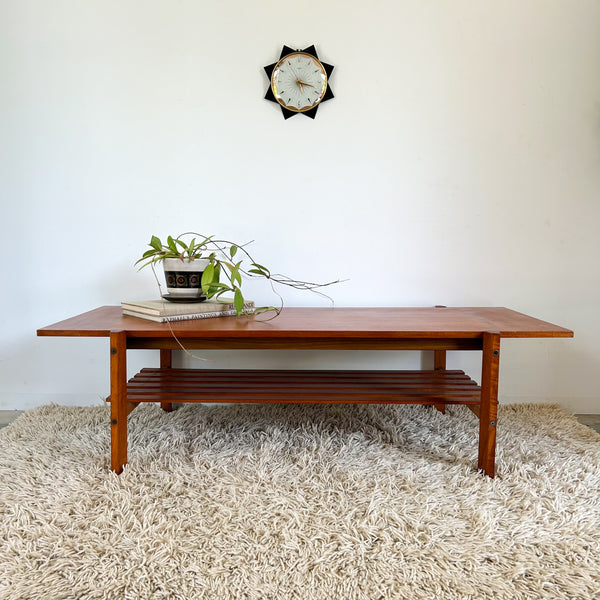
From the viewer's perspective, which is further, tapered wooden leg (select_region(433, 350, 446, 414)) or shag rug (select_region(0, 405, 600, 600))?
tapered wooden leg (select_region(433, 350, 446, 414))

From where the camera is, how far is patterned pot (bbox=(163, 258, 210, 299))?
5.28 feet

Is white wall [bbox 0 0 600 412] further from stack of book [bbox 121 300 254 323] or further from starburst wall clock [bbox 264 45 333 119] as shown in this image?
stack of book [bbox 121 300 254 323]

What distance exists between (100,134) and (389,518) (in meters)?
1.95

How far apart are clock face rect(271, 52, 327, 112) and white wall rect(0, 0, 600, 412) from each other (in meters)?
0.06

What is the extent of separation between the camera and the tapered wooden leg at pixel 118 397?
1353 millimetres

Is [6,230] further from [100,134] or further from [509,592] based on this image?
[509,592]

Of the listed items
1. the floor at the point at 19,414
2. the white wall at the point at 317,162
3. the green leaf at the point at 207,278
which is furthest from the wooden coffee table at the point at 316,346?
the floor at the point at 19,414

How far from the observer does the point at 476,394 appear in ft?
5.01

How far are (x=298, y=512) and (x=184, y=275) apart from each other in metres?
0.90

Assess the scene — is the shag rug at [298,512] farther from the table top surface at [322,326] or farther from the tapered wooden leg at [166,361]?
the table top surface at [322,326]

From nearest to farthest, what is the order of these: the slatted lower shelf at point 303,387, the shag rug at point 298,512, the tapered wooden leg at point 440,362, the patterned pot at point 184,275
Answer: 1. the shag rug at point 298,512
2. the slatted lower shelf at point 303,387
3. the patterned pot at point 184,275
4. the tapered wooden leg at point 440,362

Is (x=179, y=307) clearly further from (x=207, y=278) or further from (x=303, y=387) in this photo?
(x=303, y=387)

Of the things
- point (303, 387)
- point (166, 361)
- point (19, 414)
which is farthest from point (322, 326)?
point (19, 414)

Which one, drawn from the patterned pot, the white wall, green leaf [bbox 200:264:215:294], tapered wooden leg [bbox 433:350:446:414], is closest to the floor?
the white wall
